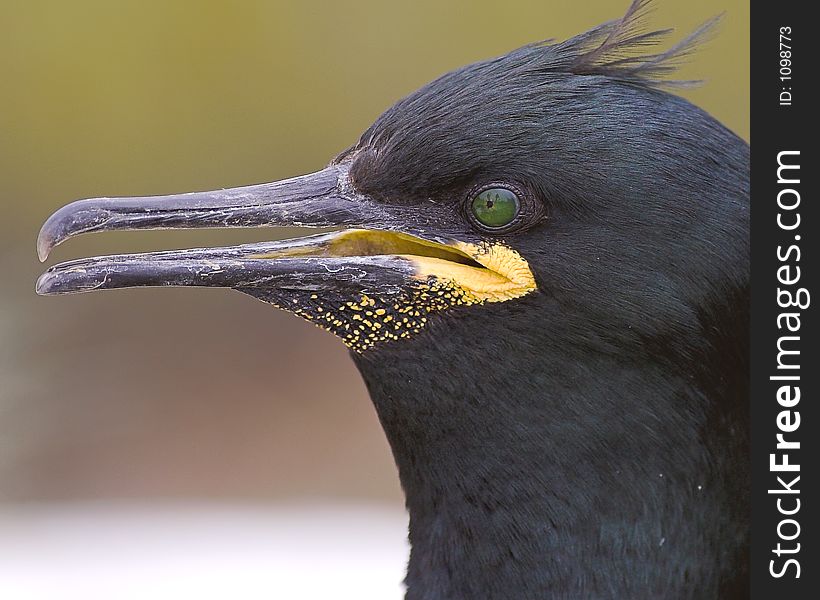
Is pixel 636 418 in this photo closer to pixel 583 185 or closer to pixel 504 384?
pixel 504 384

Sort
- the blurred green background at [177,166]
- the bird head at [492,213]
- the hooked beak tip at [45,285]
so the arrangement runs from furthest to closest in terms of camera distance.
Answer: the blurred green background at [177,166], the hooked beak tip at [45,285], the bird head at [492,213]

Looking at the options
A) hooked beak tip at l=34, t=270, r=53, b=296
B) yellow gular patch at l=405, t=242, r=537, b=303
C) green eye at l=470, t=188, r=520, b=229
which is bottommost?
hooked beak tip at l=34, t=270, r=53, b=296

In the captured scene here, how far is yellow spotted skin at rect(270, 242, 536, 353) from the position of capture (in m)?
2.52

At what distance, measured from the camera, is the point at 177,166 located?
870 cm

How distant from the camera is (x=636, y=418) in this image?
2529 millimetres

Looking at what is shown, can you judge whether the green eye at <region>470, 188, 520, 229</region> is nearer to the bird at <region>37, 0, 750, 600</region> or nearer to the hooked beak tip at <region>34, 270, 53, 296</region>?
the bird at <region>37, 0, 750, 600</region>

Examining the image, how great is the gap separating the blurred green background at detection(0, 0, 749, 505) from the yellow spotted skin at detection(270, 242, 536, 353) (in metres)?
5.40

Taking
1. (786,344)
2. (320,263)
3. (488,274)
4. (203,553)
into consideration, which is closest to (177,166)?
(203,553)

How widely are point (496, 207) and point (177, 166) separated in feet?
21.4

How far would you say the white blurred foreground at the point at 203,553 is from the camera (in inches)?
256

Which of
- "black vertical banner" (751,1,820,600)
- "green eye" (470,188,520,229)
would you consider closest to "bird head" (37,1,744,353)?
"green eye" (470,188,520,229)

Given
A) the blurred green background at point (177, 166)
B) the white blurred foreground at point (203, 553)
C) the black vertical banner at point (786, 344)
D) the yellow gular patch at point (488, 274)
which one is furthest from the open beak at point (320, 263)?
the blurred green background at point (177, 166)

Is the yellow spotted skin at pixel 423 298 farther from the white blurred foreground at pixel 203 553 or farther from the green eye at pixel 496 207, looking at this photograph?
the white blurred foreground at pixel 203 553

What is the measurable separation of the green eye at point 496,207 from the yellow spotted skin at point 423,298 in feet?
0.18
